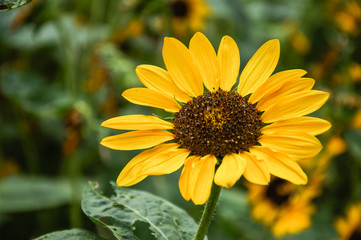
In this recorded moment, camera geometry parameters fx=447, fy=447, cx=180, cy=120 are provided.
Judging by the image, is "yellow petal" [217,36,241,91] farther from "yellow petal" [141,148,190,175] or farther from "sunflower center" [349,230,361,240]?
"sunflower center" [349,230,361,240]

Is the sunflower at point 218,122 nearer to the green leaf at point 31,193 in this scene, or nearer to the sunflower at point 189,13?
the green leaf at point 31,193

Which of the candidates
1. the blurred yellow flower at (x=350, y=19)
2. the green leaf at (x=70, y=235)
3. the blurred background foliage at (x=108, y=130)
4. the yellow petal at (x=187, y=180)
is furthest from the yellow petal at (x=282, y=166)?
the blurred yellow flower at (x=350, y=19)

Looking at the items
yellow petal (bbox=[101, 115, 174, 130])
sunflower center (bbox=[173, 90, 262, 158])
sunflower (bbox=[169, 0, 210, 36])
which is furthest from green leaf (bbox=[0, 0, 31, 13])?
sunflower (bbox=[169, 0, 210, 36])

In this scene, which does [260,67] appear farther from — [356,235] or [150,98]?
[356,235]

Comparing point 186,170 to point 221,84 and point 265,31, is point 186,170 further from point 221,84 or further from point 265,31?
point 265,31

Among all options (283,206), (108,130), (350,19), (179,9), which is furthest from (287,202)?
(179,9)


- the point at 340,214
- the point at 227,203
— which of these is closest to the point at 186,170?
the point at 227,203
